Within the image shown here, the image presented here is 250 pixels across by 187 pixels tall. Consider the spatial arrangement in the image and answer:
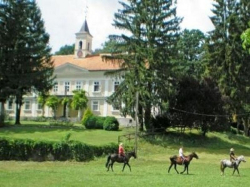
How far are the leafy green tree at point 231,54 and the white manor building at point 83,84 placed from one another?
19.8 meters

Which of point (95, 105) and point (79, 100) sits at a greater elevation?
point (79, 100)

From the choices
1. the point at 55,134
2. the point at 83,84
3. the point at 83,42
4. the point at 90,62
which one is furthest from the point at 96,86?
the point at 55,134

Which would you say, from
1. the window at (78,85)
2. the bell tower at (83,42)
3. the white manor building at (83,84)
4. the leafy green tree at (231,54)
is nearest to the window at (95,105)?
the white manor building at (83,84)

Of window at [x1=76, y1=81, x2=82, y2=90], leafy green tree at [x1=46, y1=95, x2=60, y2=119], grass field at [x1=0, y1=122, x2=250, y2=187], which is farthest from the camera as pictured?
window at [x1=76, y1=81, x2=82, y2=90]

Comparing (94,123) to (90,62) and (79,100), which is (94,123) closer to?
(79,100)

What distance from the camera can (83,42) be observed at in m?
74.8

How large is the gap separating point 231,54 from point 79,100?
24775 mm

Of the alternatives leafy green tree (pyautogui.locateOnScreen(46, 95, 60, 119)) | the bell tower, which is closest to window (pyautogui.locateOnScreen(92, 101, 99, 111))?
leafy green tree (pyautogui.locateOnScreen(46, 95, 60, 119))

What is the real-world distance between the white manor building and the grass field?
21.0 metres

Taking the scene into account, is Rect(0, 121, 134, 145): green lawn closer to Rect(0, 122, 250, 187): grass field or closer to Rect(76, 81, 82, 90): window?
Rect(0, 122, 250, 187): grass field

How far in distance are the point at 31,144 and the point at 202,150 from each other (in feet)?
58.5

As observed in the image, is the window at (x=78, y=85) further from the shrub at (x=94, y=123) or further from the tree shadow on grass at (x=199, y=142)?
the tree shadow on grass at (x=199, y=142)

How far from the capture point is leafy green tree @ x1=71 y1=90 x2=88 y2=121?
61.0m

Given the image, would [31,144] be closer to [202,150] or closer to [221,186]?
[221,186]
